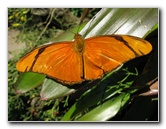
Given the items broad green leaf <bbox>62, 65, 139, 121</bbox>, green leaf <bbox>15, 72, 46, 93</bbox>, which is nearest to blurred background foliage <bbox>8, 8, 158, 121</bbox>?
broad green leaf <bbox>62, 65, 139, 121</bbox>

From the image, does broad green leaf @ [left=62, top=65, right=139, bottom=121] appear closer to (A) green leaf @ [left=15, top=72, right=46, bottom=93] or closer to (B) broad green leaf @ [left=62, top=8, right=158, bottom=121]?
(B) broad green leaf @ [left=62, top=8, right=158, bottom=121]

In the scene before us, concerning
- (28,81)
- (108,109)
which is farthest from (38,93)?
(108,109)

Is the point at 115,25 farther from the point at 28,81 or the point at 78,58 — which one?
the point at 28,81

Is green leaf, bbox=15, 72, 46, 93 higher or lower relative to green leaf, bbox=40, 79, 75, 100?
higher

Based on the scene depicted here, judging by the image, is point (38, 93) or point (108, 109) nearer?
point (108, 109)

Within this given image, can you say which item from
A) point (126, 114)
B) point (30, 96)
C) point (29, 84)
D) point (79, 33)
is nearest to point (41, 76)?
point (29, 84)

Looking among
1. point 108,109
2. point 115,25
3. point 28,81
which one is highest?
point 115,25
